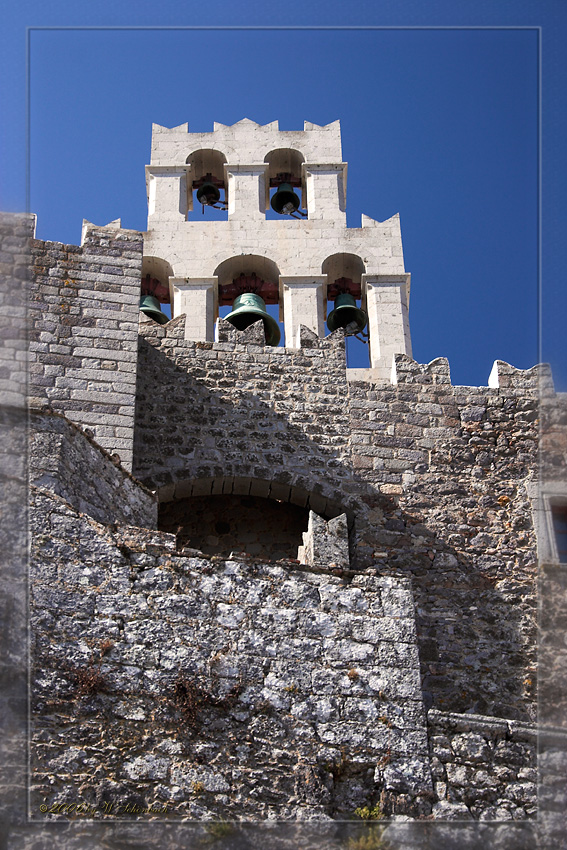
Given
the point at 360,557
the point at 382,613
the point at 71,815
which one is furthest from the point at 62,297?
the point at 71,815

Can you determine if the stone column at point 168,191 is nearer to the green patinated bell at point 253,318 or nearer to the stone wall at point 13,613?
the green patinated bell at point 253,318

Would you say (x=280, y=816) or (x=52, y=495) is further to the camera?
(x=52, y=495)

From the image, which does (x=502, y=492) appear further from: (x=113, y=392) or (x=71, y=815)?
(x=71, y=815)

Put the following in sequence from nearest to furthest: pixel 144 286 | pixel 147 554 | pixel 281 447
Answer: pixel 147 554
pixel 281 447
pixel 144 286

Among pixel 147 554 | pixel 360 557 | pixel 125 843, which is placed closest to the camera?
pixel 125 843

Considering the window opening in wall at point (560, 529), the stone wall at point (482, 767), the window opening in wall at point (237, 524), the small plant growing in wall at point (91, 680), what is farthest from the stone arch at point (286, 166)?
the small plant growing in wall at point (91, 680)

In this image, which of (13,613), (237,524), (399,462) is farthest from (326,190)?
(13,613)

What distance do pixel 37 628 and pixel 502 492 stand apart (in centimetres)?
651

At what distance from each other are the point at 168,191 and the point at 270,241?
7.08 ft

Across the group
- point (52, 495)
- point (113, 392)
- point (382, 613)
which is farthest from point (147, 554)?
point (113, 392)

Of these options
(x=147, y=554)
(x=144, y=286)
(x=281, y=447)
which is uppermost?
(x=144, y=286)

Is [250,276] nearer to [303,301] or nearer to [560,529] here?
[303,301]

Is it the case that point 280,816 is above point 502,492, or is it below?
below

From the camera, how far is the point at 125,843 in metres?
6.88
